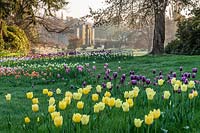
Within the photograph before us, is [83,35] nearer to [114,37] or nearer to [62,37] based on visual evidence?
[62,37]

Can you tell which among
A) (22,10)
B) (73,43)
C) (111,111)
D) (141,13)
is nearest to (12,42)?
(22,10)

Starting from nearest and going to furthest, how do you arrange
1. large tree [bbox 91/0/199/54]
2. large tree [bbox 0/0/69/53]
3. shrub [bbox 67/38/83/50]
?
large tree [bbox 91/0/199/54] → large tree [bbox 0/0/69/53] → shrub [bbox 67/38/83/50]

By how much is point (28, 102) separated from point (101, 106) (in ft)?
13.1

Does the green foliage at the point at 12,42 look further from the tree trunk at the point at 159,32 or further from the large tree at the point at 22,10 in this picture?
the tree trunk at the point at 159,32

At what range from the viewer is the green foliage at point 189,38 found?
2248cm

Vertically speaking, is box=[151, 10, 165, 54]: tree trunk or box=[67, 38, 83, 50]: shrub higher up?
box=[151, 10, 165, 54]: tree trunk

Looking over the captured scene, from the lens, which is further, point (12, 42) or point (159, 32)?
point (12, 42)

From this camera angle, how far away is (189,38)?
22.8 meters

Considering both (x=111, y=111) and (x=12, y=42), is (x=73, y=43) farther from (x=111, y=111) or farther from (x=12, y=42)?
(x=111, y=111)

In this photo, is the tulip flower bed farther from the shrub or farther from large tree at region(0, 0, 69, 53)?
the shrub

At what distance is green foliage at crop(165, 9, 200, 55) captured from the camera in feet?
73.8

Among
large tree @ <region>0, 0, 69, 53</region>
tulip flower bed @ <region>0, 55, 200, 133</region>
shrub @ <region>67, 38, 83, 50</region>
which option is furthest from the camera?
shrub @ <region>67, 38, 83, 50</region>

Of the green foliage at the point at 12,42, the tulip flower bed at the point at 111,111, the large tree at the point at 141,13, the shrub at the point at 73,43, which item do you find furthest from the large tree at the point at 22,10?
the tulip flower bed at the point at 111,111

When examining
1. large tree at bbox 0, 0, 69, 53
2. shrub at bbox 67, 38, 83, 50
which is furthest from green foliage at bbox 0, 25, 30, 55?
shrub at bbox 67, 38, 83, 50
